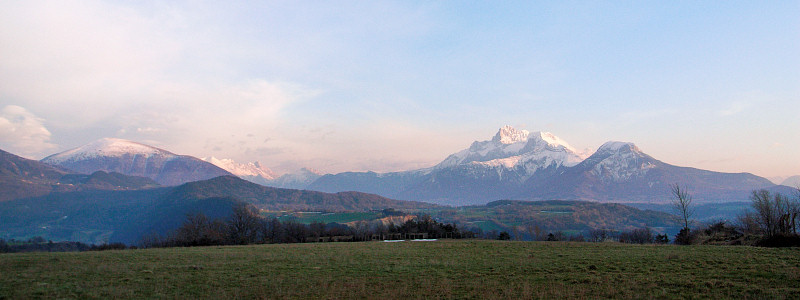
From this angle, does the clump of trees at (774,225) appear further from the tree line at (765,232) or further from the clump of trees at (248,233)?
the clump of trees at (248,233)

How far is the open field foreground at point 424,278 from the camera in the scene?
19.9m

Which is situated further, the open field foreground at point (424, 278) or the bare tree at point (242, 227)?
the bare tree at point (242, 227)

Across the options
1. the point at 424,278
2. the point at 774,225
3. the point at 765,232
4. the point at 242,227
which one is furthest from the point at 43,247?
the point at 774,225

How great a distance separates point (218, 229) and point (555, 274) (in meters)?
86.2

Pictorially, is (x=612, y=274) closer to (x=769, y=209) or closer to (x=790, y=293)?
(x=790, y=293)

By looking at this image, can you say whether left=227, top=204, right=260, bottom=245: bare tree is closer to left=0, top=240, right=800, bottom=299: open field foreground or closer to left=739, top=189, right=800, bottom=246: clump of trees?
left=0, top=240, right=800, bottom=299: open field foreground

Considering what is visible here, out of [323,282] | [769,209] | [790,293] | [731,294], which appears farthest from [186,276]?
[769,209]

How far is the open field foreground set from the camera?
19.9m

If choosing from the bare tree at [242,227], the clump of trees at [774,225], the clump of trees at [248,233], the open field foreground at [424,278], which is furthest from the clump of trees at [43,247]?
the clump of trees at [774,225]

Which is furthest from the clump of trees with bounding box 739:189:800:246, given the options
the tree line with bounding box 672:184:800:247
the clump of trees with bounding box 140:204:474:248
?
the clump of trees with bounding box 140:204:474:248

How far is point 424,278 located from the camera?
82.3ft

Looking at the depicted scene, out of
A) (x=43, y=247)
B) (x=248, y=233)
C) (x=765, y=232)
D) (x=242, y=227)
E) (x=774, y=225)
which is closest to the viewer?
(x=765, y=232)

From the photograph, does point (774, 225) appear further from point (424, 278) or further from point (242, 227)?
point (242, 227)

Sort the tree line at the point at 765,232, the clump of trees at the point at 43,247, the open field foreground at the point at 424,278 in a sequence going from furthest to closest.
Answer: the clump of trees at the point at 43,247 → the tree line at the point at 765,232 → the open field foreground at the point at 424,278
